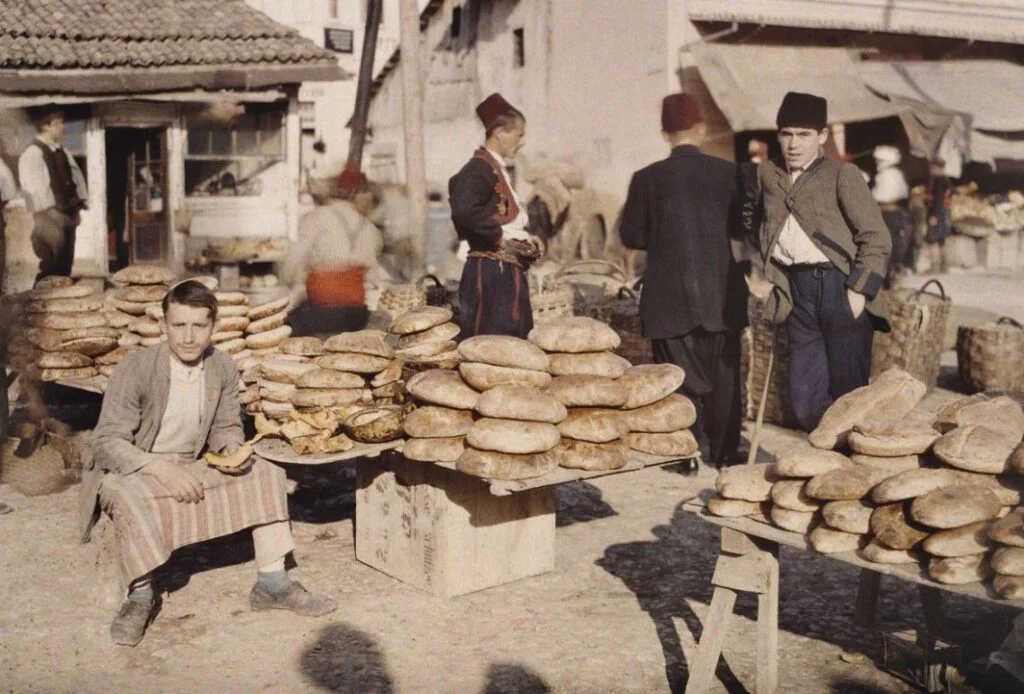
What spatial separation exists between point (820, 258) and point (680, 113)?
5.21 ft

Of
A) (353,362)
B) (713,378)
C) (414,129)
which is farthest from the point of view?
(414,129)

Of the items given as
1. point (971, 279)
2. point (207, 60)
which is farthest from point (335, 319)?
point (971, 279)

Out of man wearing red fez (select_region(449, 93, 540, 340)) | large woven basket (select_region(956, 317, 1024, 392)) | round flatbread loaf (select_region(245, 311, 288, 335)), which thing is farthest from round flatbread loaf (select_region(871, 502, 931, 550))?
large woven basket (select_region(956, 317, 1024, 392))

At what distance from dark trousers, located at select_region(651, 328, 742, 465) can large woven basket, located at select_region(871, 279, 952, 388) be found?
2.23 metres

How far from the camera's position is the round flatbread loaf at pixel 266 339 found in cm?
681

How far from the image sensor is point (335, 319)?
9.02 metres

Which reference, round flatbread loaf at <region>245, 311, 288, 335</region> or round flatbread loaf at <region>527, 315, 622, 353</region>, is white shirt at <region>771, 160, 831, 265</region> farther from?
round flatbread loaf at <region>245, 311, 288, 335</region>

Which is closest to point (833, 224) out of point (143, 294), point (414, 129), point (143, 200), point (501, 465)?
point (501, 465)

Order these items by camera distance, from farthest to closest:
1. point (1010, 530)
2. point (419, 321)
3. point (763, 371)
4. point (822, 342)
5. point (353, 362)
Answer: point (763, 371) → point (822, 342) → point (419, 321) → point (353, 362) → point (1010, 530)

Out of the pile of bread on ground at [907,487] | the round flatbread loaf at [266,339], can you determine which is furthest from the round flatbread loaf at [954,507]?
the round flatbread loaf at [266,339]

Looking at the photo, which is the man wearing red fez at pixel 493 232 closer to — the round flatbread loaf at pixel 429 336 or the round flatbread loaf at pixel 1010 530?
the round flatbread loaf at pixel 429 336

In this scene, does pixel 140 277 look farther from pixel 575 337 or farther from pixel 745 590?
pixel 745 590

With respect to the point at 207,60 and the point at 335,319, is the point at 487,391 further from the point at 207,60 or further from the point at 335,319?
the point at 207,60

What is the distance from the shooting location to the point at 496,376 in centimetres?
484
